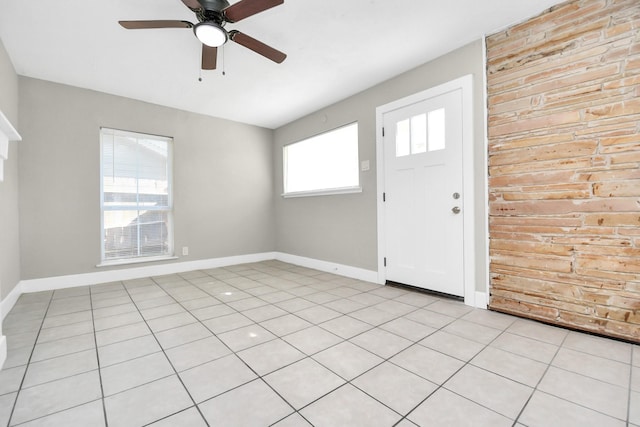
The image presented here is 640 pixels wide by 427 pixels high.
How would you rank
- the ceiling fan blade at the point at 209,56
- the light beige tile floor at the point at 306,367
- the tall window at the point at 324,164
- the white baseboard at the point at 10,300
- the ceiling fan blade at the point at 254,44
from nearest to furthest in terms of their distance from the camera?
the light beige tile floor at the point at 306,367
the ceiling fan blade at the point at 254,44
the ceiling fan blade at the point at 209,56
the white baseboard at the point at 10,300
the tall window at the point at 324,164

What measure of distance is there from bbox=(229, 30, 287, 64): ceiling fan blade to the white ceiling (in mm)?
257

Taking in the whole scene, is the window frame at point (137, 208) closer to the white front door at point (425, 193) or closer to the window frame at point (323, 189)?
the window frame at point (323, 189)

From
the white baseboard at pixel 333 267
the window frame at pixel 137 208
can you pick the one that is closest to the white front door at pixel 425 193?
the white baseboard at pixel 333 267

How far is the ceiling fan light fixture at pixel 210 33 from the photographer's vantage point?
2.05m

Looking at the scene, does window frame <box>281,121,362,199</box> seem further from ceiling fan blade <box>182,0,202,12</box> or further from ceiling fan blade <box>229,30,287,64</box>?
ceiling fan blade <box>182,0,202,12</box>

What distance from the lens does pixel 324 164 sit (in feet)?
14.7

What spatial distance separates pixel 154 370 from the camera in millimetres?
1663

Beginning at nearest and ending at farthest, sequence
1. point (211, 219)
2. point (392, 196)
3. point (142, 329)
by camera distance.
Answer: point (142, 329), point (392, 196), point (211, 219)

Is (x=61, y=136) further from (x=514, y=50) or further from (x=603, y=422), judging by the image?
(x=603, y=422)

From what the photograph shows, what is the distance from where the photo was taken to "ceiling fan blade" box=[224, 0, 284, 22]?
71.8 inches

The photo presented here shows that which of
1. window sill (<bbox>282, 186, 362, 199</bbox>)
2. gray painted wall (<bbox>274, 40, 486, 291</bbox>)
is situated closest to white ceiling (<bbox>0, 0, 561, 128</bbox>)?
gray painted wall (<bbox>274, 40, 486, 291</bbox>)

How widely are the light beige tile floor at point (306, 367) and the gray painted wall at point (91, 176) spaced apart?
3.25ft

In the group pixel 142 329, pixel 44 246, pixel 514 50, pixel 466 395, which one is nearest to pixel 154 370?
pixel 142 329

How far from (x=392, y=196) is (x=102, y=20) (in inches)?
128
